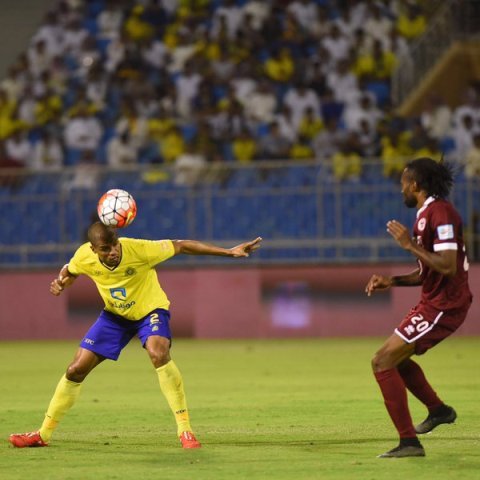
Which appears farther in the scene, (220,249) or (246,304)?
(246,304)

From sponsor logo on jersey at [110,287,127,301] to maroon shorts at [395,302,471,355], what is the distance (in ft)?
7.51

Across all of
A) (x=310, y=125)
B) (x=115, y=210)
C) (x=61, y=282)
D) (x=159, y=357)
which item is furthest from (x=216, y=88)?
(x=159, y=357)

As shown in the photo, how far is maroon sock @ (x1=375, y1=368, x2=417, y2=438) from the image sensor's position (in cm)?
855

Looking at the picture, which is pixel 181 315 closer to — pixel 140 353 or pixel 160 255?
pixel 140 353

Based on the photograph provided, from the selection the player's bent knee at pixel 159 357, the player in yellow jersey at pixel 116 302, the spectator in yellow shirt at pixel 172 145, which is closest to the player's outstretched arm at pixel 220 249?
the player in yellow jersey at pixel 116 302

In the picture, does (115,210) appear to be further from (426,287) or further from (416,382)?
(416,382)

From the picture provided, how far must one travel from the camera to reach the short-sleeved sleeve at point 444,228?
8.46 meters

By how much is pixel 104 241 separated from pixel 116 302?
58 centimetres

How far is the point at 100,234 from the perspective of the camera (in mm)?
9500

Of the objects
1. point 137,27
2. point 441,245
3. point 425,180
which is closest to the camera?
point 441,245

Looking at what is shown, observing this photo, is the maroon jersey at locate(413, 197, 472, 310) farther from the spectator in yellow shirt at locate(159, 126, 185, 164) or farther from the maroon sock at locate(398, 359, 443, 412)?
the spectator in yellow shirt at locate(159, 126, 185, 164)

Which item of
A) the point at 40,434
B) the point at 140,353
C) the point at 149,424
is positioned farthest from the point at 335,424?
the point at 140,353

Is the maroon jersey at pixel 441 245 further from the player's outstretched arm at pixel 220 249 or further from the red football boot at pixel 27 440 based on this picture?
the red football boot at pixel 27 440

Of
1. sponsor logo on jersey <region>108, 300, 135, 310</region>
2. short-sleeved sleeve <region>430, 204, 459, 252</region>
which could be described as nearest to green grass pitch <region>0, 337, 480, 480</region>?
sponsor logo on jersey <region>108, 300, 135, 310</region>
